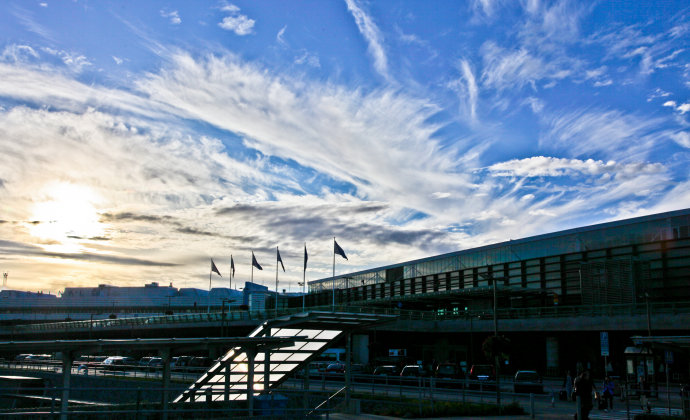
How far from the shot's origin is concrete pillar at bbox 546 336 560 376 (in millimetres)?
58875

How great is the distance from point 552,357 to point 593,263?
9.76 meters

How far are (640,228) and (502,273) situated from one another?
17.8m

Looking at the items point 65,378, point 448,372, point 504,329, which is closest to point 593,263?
point 504,329

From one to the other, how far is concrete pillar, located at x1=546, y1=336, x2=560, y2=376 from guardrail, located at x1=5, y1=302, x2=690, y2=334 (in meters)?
3.31

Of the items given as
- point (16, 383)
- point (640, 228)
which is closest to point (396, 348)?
point (640, 228)

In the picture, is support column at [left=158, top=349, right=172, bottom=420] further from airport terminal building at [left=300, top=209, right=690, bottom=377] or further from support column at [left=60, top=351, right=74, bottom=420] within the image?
airport terminal building at [left=300, top=209, right=690, bottom=377]

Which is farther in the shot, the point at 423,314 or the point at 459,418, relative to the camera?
the point at 423,314

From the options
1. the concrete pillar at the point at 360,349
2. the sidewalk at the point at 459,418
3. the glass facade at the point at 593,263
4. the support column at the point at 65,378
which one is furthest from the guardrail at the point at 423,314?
the support column at the point at 65,378

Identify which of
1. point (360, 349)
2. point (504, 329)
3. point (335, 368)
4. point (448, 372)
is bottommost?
point (335, 368)

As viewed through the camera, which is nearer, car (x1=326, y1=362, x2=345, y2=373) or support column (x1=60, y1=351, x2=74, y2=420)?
support column (x1=60, y1=351, x2=74, y2=420)

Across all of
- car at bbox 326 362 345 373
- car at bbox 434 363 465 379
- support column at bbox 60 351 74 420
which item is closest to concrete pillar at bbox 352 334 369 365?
car at bbox 326 362 345 373

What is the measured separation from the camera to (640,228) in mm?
58500

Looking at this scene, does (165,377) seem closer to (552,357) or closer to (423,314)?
(552,357)

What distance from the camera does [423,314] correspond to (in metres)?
68.8
